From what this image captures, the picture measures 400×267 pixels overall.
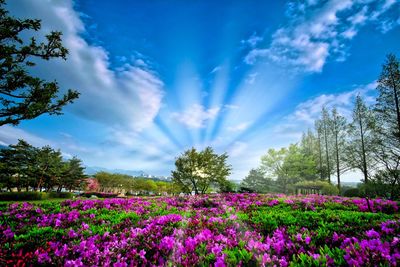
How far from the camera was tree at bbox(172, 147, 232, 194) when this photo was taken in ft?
99.1

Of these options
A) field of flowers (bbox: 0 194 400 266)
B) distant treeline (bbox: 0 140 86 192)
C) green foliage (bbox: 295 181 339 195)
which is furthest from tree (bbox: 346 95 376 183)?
distant treeline (bbox: 0 140 86 192)

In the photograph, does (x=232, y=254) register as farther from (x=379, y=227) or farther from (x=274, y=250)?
(x=379, y=227)

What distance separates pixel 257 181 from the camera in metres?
56.6

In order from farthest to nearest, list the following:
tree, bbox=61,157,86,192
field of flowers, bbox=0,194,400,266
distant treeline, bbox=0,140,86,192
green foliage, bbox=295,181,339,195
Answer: tree, bbox=61,157,86,192, distant treeline, bbox=0,140,86,192, green foliage, bbox=295,181,339,195, field of flowers, bbox=0,194,400,266

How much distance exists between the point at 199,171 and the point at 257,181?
107 ft

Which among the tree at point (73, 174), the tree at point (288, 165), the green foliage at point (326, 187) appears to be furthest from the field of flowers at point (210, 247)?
the tree at point (73, 174)

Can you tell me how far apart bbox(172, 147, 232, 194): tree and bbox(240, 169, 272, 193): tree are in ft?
75.3

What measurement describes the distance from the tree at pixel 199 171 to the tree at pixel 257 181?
75.3 feet

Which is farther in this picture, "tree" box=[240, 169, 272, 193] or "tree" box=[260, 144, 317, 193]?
"tree" box=[240, 169, 272, 193]

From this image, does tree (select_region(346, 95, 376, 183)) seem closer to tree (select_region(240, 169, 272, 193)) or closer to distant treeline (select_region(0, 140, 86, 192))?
tree (select_region(240, 169, 272, 193))

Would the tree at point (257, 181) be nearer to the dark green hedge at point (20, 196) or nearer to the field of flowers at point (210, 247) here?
the dark green hedge at point (20, 196)

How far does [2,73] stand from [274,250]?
20760mm

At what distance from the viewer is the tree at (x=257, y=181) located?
52.0 m

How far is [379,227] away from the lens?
14.6 ft
